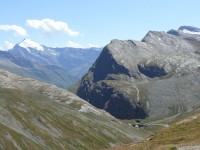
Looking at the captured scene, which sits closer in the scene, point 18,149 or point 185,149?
point 185,149

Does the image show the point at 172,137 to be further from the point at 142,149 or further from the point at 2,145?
the point at 2,145

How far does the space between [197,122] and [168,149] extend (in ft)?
73.6

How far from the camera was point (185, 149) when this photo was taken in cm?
4588

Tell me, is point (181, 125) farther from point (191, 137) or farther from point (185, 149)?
point (185, 149)

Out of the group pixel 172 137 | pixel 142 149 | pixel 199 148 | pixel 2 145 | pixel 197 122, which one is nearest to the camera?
pixel 199 148

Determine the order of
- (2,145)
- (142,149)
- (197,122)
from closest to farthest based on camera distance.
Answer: (142,149)
(197,122)
(2,145)

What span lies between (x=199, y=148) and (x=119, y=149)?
19.6m

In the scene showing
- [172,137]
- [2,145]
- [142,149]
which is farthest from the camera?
[2,145]

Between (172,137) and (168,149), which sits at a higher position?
(168,149)

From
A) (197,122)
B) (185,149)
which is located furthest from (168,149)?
(197,122)

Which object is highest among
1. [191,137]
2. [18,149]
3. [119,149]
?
[191,137]

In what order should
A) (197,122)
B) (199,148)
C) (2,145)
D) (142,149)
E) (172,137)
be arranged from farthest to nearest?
(2,145)
(197,122)
(172,137)
(142,149)
(199,148)

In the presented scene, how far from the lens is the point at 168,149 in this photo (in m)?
46.6

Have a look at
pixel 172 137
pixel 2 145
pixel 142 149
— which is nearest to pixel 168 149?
pixel 142 149
